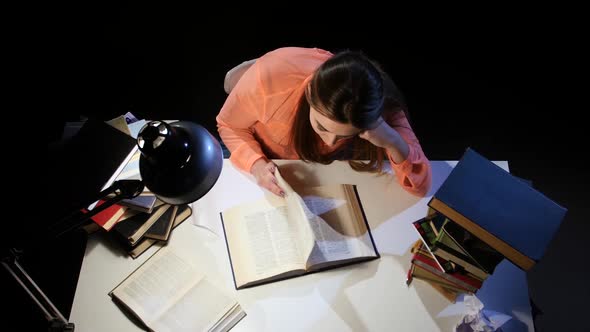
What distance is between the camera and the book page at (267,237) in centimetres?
117

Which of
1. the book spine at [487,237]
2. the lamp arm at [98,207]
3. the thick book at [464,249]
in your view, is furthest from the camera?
the thick book at [464,249]

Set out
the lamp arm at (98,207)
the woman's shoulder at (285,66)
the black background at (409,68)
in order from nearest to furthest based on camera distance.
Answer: the lamp arm at (98,207) < the woman's shoulder at (285,66) < the black background at (409,68)

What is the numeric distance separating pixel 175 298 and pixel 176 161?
578mm

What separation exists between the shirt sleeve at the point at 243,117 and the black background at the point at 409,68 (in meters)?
0.84

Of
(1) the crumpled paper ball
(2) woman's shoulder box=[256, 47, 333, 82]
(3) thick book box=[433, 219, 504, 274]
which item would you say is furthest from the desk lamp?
(1) the crumpled paper ball

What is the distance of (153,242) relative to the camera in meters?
1.25

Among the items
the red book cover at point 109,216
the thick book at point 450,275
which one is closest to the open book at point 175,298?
the red book cover at point 109,216

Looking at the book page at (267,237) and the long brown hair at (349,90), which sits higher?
the long brown hair at (349,90)

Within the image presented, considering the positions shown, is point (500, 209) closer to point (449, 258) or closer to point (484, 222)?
point (484, 222)

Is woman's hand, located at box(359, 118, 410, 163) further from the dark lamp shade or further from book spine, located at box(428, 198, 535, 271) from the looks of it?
the dark lamp shade

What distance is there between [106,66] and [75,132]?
4.30 feet

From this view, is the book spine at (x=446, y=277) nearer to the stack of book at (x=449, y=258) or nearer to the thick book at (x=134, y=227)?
the stack of book at (x=449, y=258)

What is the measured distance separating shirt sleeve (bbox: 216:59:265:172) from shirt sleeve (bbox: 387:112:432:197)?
45 cm

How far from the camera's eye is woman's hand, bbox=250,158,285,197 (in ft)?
4.33
